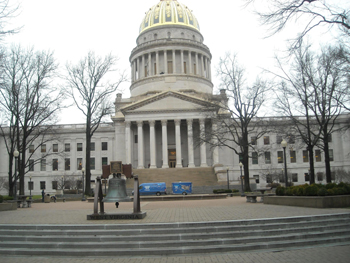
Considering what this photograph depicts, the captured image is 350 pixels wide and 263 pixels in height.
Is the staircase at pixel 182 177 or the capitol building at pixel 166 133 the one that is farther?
the capitol building at pixel 166 133

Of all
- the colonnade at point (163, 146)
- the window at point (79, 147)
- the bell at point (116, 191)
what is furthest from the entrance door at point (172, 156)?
the bell at point (116, 191)

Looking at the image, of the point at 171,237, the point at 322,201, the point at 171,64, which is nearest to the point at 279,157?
the point at 171,64

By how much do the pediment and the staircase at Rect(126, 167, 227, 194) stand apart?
35.5 ft

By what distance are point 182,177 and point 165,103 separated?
14.3m

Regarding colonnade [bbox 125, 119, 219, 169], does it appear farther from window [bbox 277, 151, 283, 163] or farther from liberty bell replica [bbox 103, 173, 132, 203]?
liberty bell replica [bbox 103, 173, 132, 203]

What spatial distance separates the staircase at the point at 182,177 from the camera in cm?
4884

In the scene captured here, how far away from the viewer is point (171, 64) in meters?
75.5

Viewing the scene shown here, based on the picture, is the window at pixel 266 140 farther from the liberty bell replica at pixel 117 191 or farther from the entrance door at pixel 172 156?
the liberty bell replica at pixel 117 191

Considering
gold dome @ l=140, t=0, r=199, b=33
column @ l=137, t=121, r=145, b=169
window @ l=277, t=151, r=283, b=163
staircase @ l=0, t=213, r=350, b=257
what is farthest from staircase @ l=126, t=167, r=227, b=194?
gold dome @ l=140, t=0, r=199, b=33

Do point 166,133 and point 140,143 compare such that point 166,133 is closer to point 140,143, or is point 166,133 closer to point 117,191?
point 140,143

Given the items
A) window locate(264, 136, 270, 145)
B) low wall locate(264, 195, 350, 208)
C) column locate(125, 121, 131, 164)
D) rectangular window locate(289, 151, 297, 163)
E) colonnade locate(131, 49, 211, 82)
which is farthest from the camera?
colonnade locate(131, 49, 211, 82)

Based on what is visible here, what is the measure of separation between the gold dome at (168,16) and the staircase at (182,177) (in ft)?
131

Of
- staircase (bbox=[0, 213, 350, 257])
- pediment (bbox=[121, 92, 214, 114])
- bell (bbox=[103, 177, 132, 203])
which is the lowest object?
staircase (bbox=[0, 213, 350, 257])

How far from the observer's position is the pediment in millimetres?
58559
